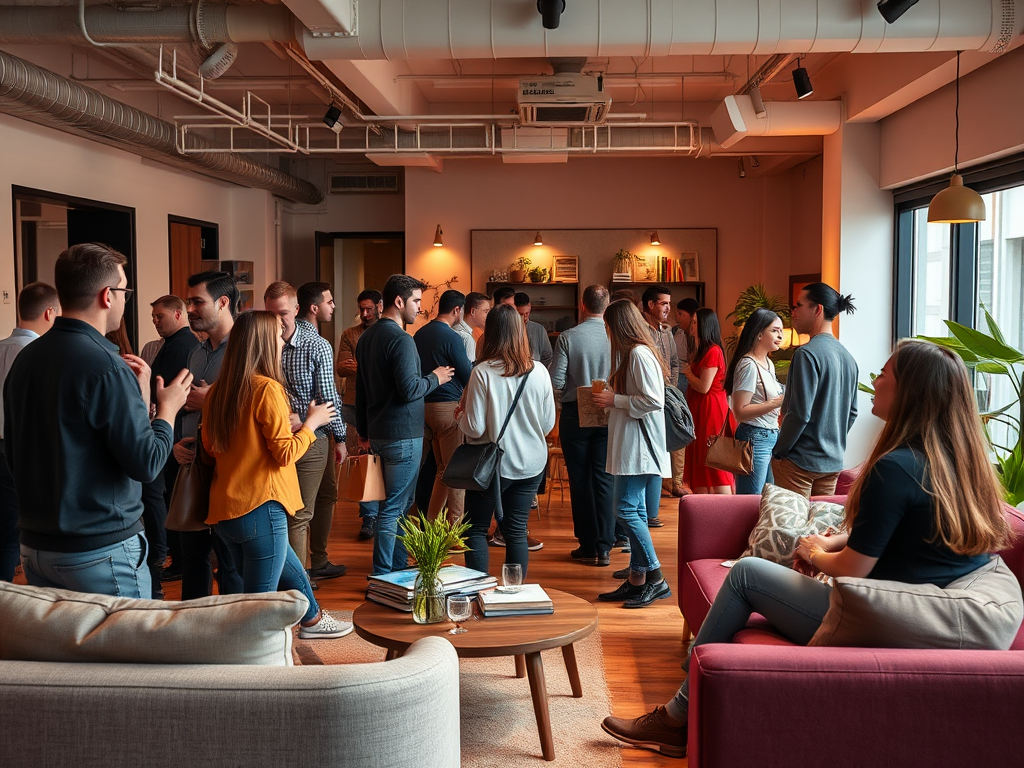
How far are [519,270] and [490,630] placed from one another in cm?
906

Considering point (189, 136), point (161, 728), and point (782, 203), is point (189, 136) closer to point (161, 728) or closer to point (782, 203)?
point (782, 203)

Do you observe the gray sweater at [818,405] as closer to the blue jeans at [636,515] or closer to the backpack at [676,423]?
the backpack at [676,423]

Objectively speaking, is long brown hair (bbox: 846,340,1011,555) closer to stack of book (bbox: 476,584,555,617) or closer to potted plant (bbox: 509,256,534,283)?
stack of book (bbox: 476,584,555,617)

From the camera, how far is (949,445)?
263cm

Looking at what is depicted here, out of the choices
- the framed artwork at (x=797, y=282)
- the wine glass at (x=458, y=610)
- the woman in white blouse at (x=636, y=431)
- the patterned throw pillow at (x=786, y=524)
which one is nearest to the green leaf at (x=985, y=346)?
the patterned throw pillow at (x=786, y=524)

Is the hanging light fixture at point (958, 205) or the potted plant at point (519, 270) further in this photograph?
the potted plant at point (519, 270)

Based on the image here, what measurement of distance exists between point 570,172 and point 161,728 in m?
11.0

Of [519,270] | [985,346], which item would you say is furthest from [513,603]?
[519,270]

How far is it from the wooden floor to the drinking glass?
622 mm

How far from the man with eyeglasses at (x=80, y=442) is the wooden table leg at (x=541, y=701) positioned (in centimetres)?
137

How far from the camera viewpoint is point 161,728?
6.30 feet

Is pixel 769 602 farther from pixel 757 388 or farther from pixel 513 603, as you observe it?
pixel 757 388

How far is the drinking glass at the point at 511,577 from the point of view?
3.62 m

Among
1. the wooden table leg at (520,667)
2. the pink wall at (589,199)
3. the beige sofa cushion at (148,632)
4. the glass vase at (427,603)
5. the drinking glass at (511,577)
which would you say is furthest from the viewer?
the pink wall at (589,199)
